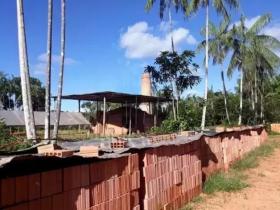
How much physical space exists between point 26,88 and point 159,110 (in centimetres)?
2472

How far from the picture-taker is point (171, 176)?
885cm

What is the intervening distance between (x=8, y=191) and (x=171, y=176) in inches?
187

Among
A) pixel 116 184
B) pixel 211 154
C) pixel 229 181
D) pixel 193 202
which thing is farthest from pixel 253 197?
pixel 116 184

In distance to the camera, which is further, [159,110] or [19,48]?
[159,110]

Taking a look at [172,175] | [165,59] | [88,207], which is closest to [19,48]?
[172,175]

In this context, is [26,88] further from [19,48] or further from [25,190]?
[25,190]

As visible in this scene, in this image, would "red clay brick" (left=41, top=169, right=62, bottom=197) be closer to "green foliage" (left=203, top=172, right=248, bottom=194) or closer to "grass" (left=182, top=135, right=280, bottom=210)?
"grass" (left=182, top=135, right=280, bottom=210)

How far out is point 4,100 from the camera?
84.0m

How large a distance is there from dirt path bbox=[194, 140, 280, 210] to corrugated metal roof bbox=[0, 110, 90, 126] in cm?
2518

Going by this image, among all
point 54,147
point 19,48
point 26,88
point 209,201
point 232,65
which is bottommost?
point 209,201

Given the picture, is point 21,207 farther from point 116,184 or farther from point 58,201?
point 116,184

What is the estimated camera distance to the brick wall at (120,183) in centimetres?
482

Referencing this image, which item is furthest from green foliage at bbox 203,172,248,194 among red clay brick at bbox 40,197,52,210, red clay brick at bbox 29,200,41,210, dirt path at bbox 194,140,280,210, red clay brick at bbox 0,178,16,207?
red clay brick at bbox 0,178,16,207

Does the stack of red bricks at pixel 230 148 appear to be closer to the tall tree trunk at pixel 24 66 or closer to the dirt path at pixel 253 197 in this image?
the dirt path at pixel 253 197
